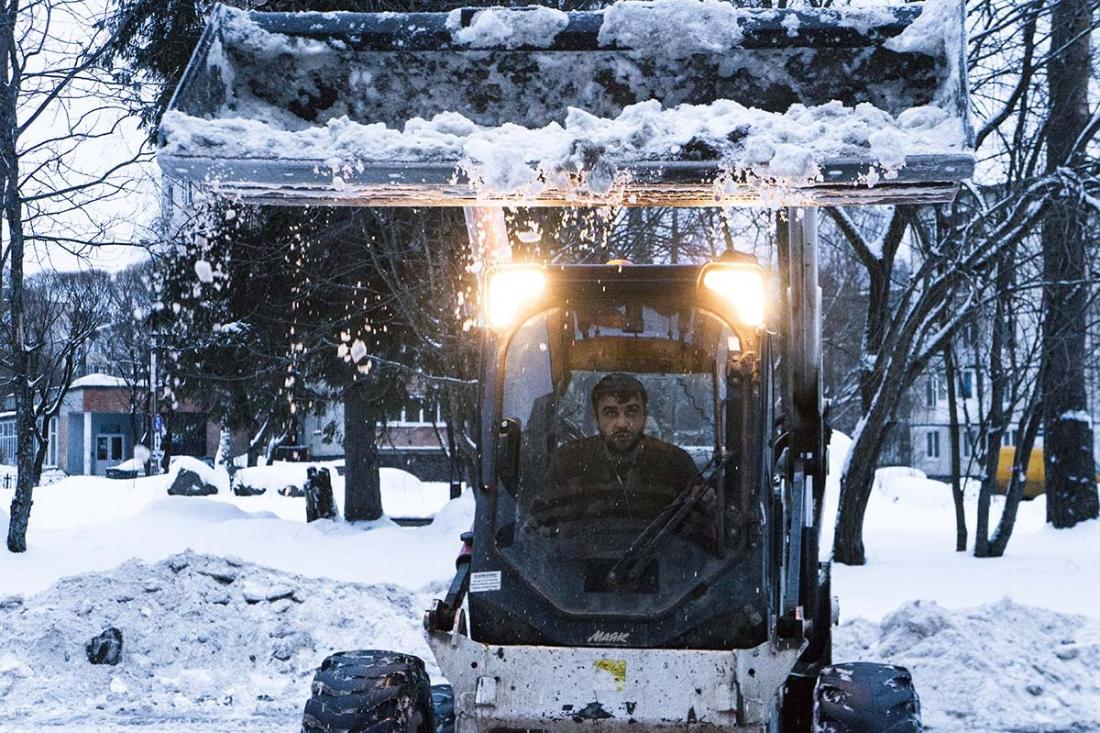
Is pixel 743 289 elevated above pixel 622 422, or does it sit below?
above

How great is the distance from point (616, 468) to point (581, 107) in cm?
125

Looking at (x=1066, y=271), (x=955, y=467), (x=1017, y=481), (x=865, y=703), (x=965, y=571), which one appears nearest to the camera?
(x=865, y=703)

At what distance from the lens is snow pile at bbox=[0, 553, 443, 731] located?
8070 millimetres

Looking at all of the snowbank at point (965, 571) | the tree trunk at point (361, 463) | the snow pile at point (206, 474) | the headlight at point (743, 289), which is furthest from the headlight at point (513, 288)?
the snow pile at point (206, 474)

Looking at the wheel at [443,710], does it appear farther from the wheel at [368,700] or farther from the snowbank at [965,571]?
the snowbank at [965,571]

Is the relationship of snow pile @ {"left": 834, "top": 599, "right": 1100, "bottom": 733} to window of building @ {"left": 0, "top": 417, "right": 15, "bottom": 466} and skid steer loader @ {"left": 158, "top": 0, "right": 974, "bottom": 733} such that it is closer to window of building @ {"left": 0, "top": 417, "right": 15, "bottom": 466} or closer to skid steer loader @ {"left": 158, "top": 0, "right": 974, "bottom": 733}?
skid steer loader @ {"left": 158, "top": 0, "right": 974, "bottom": 733}

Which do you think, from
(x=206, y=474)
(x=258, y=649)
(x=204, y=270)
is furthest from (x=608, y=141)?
(x=206, y=474)

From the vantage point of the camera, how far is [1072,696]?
7926 millimetres

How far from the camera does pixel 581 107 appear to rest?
432 centimetres

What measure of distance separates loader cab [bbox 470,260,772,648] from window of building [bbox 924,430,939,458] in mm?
55864

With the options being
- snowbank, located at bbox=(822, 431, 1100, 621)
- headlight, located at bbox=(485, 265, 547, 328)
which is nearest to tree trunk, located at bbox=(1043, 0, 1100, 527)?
snowbank, located at bbox=(822, 431, 1100, 621)

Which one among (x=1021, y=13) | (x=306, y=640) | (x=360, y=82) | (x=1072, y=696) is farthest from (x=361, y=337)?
(x=360, y=82)

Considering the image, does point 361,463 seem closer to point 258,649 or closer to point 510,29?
point 258,649

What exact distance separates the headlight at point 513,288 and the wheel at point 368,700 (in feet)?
4.37
